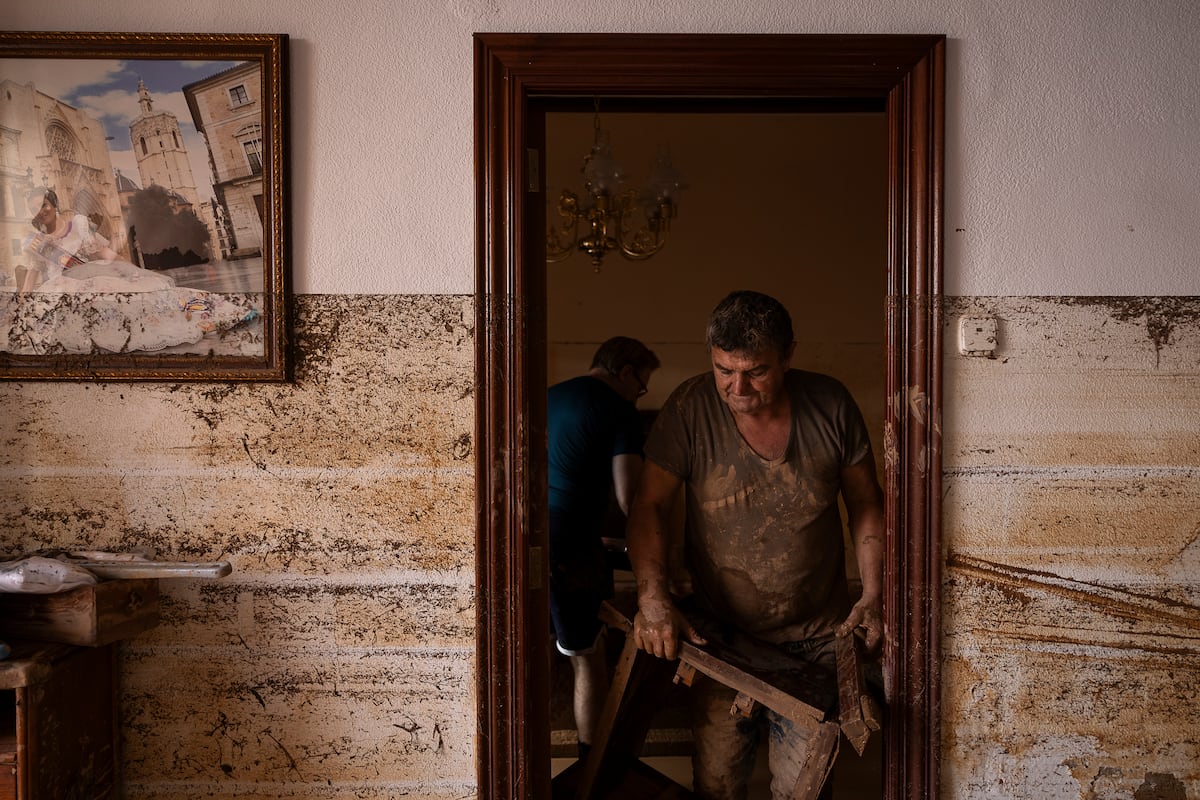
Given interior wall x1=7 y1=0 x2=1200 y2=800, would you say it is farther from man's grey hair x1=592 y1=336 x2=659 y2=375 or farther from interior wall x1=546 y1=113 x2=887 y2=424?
interior wall x1=546 y1=113 x2=887 y2=424

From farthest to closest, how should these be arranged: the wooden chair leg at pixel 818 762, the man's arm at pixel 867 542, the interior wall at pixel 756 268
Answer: the interior wall at pixel 756 268 < the man's arm at pixel 867 542 < the wooden chair leg at pixel 818 762

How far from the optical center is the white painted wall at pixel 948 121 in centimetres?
200

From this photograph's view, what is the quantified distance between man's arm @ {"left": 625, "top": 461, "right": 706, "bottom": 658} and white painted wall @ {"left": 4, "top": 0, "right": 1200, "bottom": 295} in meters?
0.87

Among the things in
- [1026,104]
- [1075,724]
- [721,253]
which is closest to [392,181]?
[1026,104]

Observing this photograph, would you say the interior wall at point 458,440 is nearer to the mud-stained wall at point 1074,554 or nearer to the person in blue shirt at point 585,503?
the mud-stained wall at point 1074,554

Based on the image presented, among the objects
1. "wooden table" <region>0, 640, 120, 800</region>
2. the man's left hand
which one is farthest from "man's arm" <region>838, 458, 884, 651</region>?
"wooden table" <region>0, 640, 120, 800</region>

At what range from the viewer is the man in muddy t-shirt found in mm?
2357

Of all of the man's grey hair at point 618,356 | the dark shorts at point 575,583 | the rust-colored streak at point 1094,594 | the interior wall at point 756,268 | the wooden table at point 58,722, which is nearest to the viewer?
the wooden table at point 58,722

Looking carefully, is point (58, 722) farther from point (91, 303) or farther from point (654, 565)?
point (654, 565)

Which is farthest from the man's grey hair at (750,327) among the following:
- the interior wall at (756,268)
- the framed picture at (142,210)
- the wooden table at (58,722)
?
the interior wall at (756,268)

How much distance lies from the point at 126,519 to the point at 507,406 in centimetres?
99

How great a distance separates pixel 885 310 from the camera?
2010 millimetres

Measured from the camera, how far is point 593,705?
311 centimetres

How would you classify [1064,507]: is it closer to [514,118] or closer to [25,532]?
[514,118]
